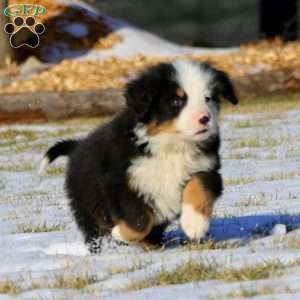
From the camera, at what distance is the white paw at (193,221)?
205 inches

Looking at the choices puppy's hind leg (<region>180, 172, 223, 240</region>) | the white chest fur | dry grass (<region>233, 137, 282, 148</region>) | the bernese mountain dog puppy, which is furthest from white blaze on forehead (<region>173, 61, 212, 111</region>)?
dry grass (<region>233, 137, 282, 148</region>)

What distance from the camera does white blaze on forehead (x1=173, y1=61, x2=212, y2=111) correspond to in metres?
5.30

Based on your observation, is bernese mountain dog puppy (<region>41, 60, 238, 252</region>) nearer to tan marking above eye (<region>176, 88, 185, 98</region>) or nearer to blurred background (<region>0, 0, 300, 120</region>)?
tan marking above eye (<region>176, 88, 185, 98</region>)

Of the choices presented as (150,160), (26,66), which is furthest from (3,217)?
(26,66)

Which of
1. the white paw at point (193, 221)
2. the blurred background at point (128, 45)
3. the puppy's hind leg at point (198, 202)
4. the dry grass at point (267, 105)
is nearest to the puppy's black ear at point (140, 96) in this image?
the puppy's hind leg at point (198, 202)

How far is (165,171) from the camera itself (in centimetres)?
532

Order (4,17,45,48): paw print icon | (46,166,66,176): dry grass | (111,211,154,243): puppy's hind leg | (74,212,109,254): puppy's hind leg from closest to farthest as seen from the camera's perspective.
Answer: (111,211,154,243): puppy's hind leg → (74,212,109,254): puppy's hind leg → (46,166,66,176): dry grass → (4,17,45,48): paw print icon

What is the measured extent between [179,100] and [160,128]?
0.62ft

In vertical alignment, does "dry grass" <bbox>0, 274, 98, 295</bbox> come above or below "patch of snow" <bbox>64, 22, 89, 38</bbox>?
above

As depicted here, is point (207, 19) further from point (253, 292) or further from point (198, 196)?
point (253, 292)

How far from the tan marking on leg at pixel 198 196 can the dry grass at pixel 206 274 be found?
20.8 inches

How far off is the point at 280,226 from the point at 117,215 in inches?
41.7

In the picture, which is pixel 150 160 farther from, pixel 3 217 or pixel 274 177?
pixel 274 177

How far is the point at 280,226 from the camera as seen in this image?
5855 mm
